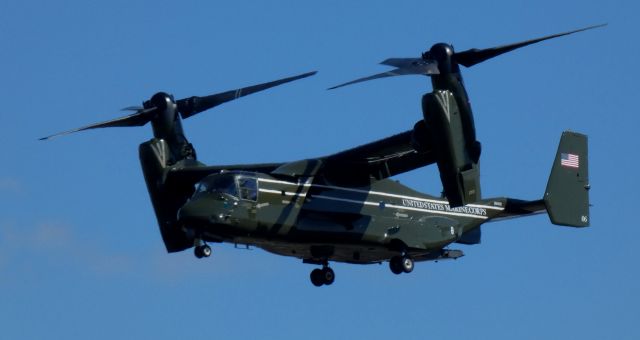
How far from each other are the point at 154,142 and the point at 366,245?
715cm

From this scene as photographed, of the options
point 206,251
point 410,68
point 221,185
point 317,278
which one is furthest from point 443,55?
point 206,251

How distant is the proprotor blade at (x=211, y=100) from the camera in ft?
153

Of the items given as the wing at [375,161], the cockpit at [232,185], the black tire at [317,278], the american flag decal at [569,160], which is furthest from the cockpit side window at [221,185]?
the american flag decal at [569,160]

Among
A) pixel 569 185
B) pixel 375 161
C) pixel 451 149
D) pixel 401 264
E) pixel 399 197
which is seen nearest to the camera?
pixel 451 149

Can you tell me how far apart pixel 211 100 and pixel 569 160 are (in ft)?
36.1

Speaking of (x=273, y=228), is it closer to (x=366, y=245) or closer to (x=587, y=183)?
(x=366, y=245)

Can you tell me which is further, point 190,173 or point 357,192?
point 190,173

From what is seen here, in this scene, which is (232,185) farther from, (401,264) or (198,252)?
(401,264)

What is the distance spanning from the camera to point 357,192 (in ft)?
142

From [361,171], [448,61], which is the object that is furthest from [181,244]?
[448,61]

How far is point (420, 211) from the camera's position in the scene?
44500 millimetres

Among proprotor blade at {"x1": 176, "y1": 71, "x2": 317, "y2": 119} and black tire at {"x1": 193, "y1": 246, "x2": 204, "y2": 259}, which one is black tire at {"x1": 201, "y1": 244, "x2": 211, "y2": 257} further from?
proprotor blade at {"x1": 176, "y1": 71, "x2": 317, "y2": 119}

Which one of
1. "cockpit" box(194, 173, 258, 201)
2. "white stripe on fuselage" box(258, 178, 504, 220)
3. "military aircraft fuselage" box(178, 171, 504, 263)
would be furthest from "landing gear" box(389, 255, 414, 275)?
"cockpit" box(194, 173, 258, 201)

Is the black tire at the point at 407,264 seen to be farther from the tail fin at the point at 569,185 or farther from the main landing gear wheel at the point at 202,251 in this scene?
the main landing gear wheel at the point at 202,251
